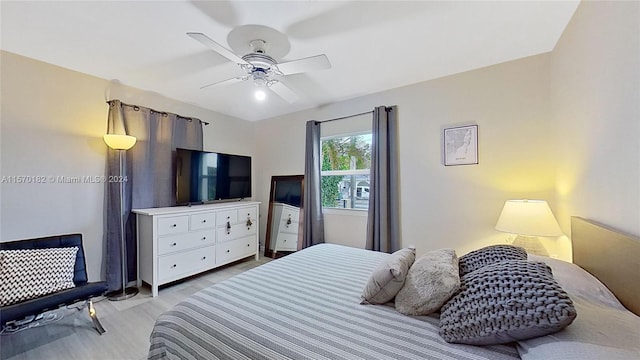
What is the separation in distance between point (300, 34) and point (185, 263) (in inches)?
111

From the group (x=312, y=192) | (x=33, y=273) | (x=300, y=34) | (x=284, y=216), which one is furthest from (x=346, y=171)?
(x=33, y=273)

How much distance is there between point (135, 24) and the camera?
1776 mm

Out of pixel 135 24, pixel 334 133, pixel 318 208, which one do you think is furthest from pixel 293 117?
pixel 135 24

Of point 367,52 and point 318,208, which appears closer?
point 367,52

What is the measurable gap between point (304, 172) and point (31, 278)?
289cm

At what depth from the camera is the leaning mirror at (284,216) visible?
3.84m

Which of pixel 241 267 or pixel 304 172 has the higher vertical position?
pixel 304 172

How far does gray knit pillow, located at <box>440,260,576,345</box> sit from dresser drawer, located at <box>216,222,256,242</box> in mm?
2967

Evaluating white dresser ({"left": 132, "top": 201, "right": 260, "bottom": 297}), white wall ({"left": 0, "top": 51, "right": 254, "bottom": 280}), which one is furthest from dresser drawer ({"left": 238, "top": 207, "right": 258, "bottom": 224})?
white wall ({"left": 0, "top": 51, "right": 254, "bottom": 280})

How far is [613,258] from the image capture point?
1.11 m

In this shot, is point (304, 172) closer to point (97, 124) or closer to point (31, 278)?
point (97, 124)

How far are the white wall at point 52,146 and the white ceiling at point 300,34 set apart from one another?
0.61 ft

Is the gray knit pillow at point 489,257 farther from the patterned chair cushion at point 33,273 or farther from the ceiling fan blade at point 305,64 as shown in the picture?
the patterned chair cushion at point 33,273

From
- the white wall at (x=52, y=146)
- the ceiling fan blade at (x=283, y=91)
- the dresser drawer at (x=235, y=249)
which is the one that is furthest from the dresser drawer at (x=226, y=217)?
the ceiling fan blade at (x=283, y=91)
